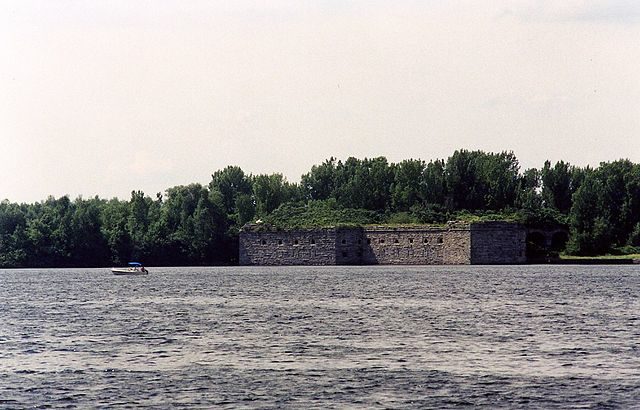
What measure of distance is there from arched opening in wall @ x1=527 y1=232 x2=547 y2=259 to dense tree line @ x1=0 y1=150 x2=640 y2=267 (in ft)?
5.88

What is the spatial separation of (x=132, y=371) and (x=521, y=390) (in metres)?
9.08

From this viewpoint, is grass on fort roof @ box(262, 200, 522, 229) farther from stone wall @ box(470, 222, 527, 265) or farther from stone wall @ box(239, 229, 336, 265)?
stone wall @ box(470, 222, 527, 265)

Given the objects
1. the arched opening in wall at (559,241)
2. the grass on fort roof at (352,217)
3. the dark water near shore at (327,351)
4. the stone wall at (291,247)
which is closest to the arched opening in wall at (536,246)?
the arched opening in wall at (559,241)

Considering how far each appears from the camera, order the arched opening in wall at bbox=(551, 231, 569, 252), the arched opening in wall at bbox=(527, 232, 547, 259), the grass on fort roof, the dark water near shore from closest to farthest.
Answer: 1. the dark water near shore
2. the arched opening in wall at bbox=(527, 232, 547, 259)
3. the arched opening in wall at bbox=(551, 231, 569, 252)
4. the grass on fort roof

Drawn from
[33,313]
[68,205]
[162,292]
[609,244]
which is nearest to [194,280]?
[162,292]

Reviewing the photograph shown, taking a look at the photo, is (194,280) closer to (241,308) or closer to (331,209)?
(241,308)

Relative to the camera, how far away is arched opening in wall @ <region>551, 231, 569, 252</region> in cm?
10925

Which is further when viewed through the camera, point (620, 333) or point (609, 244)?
point (609, 244)

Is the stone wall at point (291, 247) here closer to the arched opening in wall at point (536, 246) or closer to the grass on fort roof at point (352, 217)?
the grass on fort roof at point (352, 217)

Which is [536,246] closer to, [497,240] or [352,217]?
[497,240]

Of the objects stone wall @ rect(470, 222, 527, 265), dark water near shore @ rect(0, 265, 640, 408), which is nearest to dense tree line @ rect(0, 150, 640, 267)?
stone wall @ rect(470, 222, 527, 265)

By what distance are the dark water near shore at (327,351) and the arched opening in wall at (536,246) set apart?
169 ft

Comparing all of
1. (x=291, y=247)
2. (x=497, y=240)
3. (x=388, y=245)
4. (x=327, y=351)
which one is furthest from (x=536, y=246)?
(x=327, y=351)

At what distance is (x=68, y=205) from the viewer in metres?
125
